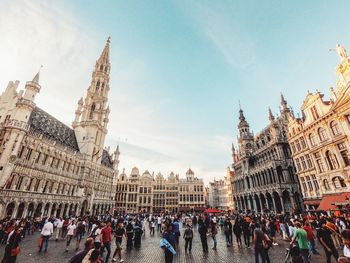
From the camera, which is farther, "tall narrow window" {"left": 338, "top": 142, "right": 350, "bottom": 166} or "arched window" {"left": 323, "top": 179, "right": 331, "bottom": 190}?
"arched window" {"left": 323, "top": 179, "right": 331, "bottom": 190}

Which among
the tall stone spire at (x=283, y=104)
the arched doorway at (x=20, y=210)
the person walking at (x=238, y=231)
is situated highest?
the tall stone spire at (x=283, y=104)

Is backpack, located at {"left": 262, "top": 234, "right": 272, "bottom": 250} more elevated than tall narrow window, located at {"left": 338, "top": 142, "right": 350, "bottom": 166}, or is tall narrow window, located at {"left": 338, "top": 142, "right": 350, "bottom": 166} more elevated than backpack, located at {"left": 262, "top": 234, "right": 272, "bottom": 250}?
tall narrow window, located at {"left": 338, "top": 142, "right": 350, "bottom": 166}

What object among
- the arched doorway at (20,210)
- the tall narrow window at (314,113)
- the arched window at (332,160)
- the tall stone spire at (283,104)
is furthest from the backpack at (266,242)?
the tall stone spire at (283,104)

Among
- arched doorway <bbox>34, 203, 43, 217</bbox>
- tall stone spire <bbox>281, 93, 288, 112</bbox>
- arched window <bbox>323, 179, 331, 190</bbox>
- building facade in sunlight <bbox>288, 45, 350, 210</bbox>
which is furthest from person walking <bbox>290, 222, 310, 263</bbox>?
A: tall stone spire <bbox>281, 93, 288, 112</bbox>

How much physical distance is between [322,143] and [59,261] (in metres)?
31.0

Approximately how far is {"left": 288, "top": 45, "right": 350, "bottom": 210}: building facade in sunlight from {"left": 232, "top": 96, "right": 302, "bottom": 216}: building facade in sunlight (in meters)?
4.60

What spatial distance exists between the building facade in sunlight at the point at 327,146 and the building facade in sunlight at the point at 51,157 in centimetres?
4189

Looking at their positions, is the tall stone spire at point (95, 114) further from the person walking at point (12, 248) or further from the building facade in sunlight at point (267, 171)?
the person walking at point (12, 248)

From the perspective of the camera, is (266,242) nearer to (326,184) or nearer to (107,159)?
(326,184)

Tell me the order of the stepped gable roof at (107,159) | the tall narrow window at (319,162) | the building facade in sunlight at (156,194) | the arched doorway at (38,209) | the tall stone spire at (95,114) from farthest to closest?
the building facade in sunlight at (156,194), the stepped gable roof at (107,159), the tall stone spire at (95,114), the arched doorway at (38,209), the tall narrow window at (319,162)

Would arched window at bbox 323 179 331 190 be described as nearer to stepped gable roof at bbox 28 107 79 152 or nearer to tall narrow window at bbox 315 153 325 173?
tall narrow window at bbox 315 153 325 173

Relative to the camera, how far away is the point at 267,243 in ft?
23.7

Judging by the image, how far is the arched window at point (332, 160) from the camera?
22.8 meters

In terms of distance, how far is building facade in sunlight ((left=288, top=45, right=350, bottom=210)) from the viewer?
21531mm
